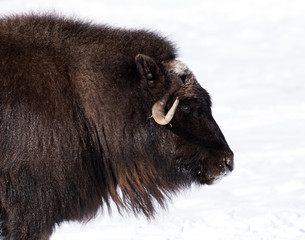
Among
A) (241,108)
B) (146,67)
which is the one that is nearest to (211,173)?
(146,67)

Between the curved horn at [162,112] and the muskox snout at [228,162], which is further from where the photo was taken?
the muskox snout at [228,162]

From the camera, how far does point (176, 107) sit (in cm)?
375

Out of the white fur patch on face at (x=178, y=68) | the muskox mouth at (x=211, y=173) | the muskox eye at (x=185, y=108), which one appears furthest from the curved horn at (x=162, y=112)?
the muskox mouth at (x=211, y=173)

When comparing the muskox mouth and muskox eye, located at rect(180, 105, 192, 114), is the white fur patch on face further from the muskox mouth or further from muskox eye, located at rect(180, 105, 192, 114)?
the muskox mouth

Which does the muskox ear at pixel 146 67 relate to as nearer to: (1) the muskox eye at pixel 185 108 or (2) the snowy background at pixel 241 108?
(1) the muskox eye at pixel 185 108

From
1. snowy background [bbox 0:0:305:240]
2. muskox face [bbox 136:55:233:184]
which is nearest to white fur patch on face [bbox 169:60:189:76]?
muskox face [bbox 136:55:233:184]

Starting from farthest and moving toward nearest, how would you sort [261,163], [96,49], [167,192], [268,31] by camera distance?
[268,31]
[261,163]
[167,192]
[96,49]

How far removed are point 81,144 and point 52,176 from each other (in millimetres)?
269

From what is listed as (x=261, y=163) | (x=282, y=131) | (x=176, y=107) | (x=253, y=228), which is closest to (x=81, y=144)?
(x=176, y=107)

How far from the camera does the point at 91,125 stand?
12.3ft

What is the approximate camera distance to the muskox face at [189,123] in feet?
12.7

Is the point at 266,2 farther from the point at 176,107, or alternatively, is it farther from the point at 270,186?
the point at 176,107

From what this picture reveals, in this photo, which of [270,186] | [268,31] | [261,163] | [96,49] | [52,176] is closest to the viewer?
[52,176]

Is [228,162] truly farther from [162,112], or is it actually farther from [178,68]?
[178,68]
